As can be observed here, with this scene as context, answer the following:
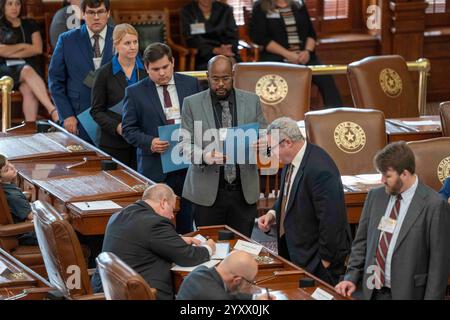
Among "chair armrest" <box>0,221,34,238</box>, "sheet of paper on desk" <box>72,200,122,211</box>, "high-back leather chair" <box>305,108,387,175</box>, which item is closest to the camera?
"sheet of paper on desk" <box>72,200,122,211</box>

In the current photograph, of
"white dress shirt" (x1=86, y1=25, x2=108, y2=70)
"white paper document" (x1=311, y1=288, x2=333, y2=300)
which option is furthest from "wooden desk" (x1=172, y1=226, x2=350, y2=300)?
"white dress shirt" (x1=86, y1=25, x2=108, y2=70)

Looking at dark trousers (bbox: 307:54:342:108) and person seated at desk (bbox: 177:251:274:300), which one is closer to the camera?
person seated at desk (bbox: 177:251:274:300)

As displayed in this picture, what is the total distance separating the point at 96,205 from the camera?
691 cm

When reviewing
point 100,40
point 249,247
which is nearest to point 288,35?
point 100,40

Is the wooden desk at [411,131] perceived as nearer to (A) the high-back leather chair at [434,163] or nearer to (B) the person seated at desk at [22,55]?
(A) the high-back leather chair at [434,163]

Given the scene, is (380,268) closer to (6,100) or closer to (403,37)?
(6,100)

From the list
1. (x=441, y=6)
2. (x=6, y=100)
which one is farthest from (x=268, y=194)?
(x=441, y=6)

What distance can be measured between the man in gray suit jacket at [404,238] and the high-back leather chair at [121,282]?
3.66 ft

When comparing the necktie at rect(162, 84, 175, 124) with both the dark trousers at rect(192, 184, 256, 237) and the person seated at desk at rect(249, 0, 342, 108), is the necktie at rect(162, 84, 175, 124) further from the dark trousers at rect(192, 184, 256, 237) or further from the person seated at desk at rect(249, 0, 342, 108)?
the person seated at desk at rect(249, 0, 342, 108)

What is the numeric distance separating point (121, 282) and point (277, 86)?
4236 mm

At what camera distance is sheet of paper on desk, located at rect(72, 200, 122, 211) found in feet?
22.4

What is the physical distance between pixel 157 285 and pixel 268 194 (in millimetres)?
3058

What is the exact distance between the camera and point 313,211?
20.9 ft

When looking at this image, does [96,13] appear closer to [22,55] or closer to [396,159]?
[22,55]
